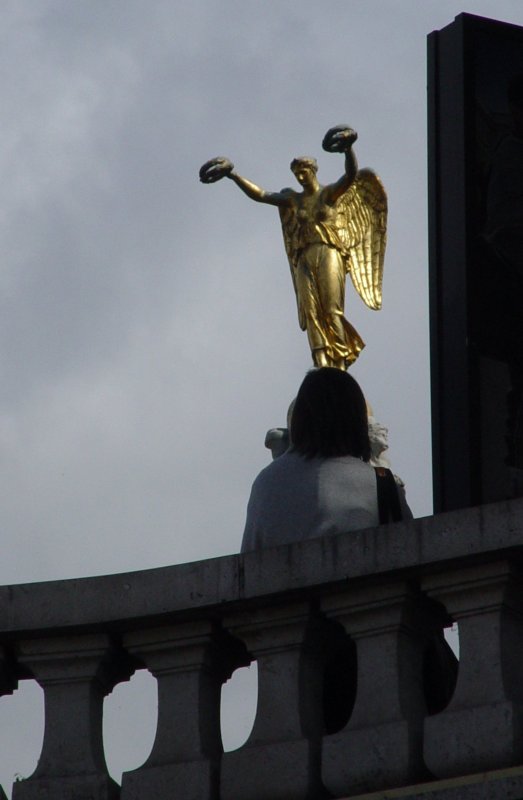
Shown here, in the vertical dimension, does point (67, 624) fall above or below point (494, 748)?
above

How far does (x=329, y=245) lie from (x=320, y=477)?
457 centimetres

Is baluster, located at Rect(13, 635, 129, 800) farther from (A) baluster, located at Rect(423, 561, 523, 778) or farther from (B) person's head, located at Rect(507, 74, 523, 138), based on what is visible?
(B) person's head, located at Rect(507, 74, 523, 138)

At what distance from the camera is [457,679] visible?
6465 mm

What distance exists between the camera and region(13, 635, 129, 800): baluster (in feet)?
22.6

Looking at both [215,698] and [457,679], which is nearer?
[457,679]

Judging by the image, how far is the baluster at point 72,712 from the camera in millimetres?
6902

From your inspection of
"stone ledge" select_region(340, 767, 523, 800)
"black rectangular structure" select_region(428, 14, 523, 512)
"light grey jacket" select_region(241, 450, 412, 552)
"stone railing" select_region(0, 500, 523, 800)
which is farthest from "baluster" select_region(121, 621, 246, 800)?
"black rectangular structure" select_region(428, 14, 523, 512)

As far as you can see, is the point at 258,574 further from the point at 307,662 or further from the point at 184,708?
the point at 184,708

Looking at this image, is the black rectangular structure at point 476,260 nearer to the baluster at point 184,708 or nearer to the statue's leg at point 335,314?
the baluster at point 184,708

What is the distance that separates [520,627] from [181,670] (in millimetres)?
1111

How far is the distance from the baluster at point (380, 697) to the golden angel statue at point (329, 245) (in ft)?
17.7

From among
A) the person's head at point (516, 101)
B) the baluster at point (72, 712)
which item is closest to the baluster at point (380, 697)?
the baluster at point (72, 712)

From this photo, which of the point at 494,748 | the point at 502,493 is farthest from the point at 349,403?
the point at 494,748

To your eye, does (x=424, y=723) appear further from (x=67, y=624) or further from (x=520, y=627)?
(x=67, y=624)
